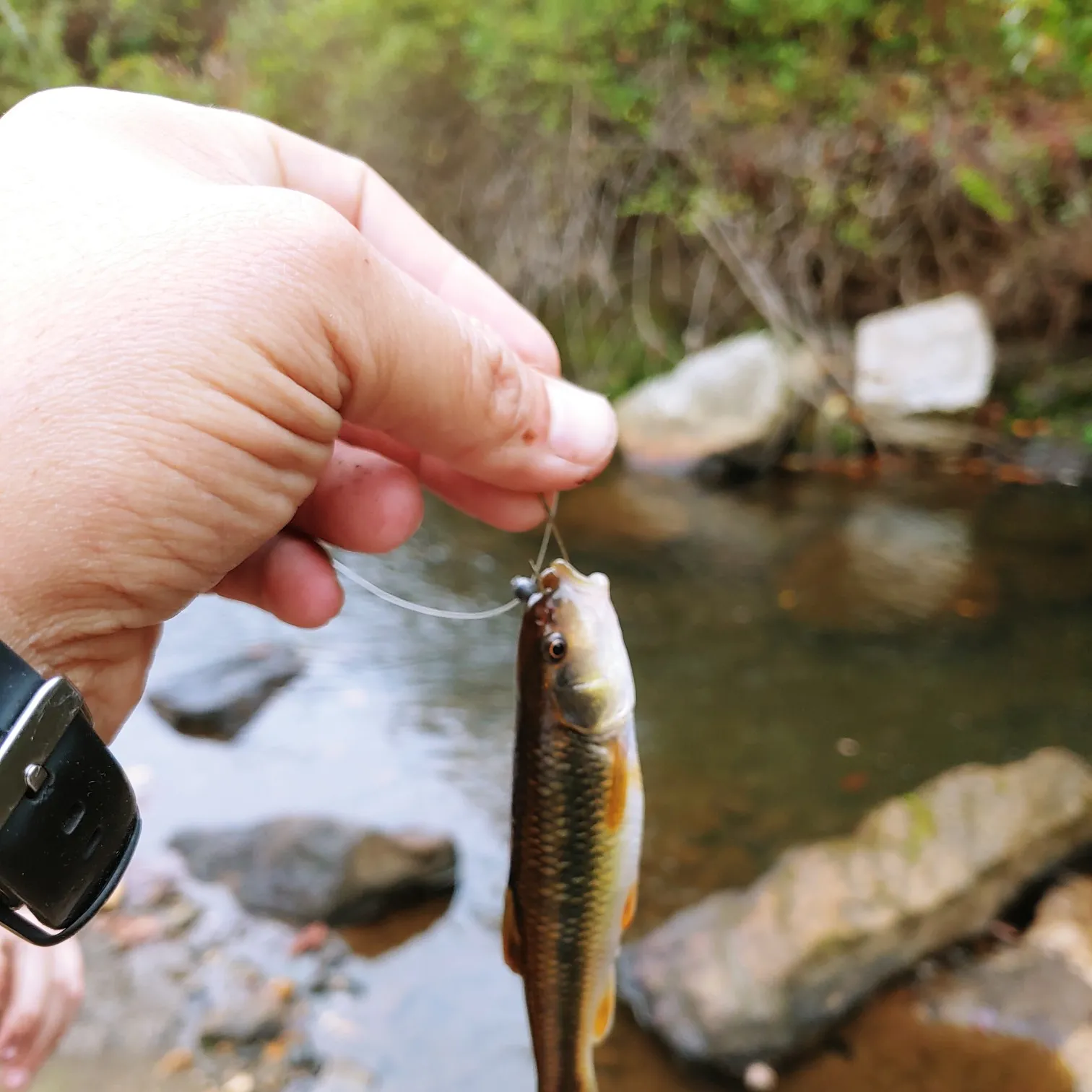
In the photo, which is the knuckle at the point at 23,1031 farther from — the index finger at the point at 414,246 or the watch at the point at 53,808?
the index finger at the point at 414,246

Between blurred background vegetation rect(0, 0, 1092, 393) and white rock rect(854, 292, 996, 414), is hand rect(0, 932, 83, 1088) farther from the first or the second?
white rock rect(854, 292, 996, 414)

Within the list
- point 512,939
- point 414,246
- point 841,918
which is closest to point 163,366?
point 414,246

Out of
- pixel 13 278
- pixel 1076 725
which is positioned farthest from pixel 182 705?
pixel 1076 725

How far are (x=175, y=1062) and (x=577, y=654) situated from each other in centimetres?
197

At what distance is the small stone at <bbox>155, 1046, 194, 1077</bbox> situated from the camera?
238cm

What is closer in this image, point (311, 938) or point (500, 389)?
point (500, 389)

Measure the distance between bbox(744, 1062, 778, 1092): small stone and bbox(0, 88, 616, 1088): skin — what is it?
1.91 meters

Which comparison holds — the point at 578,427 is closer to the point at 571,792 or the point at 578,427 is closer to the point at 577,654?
the point at 577,654

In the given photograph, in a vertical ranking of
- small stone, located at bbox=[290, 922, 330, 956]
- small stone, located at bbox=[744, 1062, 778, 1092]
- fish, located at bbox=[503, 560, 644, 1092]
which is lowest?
small stone, located at bbox=[290, 922, 330, 956]

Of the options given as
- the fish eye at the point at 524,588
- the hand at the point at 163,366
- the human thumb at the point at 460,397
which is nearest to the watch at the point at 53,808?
the hand at the point at 163,366

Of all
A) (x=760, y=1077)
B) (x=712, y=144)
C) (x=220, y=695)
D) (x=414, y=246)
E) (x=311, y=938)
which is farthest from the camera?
(x=712, y=144)

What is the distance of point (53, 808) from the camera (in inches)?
36.8

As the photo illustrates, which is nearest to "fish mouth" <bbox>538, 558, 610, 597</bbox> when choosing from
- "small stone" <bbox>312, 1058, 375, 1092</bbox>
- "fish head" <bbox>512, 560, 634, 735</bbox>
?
"fish head" <bbox>512, 560, 634, 735</bbox>

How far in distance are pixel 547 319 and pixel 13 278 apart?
25.7ft
